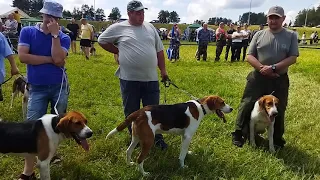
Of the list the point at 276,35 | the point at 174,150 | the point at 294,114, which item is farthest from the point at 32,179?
the point at 294,114

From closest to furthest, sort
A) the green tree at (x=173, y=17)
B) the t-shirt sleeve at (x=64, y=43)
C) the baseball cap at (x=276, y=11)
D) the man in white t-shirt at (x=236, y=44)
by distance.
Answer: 1. the t-shirt sleeve at (x=64, y=43)
2. the baseball cap at (x=276, y=11)
3. the man in white t-shirt at (x=236, y=44)
4. the green tree at (x=173, y=17)

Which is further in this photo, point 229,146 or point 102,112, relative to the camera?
point 102,112

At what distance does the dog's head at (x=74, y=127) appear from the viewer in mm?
3584


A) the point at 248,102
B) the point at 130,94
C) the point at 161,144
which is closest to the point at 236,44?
the point at 248,102

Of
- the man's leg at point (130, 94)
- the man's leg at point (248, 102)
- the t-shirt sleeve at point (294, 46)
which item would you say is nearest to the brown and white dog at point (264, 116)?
the man's leg at point (248, 102)

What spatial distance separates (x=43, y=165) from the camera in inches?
144

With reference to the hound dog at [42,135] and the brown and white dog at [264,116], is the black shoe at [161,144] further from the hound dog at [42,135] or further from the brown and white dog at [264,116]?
the hound dog at [42,135]

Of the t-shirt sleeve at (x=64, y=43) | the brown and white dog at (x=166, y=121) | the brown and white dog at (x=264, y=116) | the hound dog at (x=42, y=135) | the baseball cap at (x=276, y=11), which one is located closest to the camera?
the hound dog at (x=42, y=135)

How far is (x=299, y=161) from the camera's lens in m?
4.99

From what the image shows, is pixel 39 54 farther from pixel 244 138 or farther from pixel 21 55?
pixel 244 138

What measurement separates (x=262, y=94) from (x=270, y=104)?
0.45m

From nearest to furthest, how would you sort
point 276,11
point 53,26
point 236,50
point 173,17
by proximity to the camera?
1. point 53,26
2. point 276,11
3. point 236,50
4. point 173,17

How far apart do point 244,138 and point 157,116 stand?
2019 mm

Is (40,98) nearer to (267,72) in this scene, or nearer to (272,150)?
(267,72)
